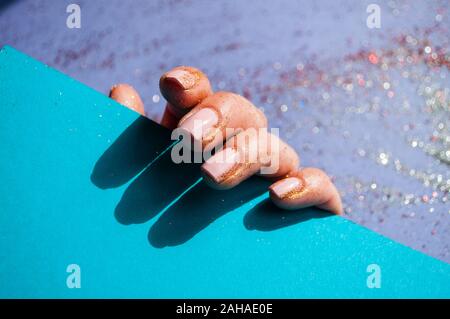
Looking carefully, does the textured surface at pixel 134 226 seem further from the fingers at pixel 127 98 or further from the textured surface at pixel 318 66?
the textured surface at pixel 318 66

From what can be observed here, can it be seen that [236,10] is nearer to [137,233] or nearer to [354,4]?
[354,4]

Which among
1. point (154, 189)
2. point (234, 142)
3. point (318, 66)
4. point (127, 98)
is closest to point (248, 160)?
point (234, 142)

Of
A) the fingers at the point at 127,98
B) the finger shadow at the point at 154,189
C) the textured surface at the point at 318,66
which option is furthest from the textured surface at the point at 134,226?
the textured surface at the point at 318,66

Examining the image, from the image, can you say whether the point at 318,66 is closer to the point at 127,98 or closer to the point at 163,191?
the point at 127,98

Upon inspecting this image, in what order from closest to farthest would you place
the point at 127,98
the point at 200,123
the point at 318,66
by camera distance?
1. the point at 200,123
2. the point at 127,98
3. the point at 318,66

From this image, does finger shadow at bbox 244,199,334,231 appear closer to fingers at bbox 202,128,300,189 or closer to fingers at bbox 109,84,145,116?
fingers at bbox 202,128,300,189
